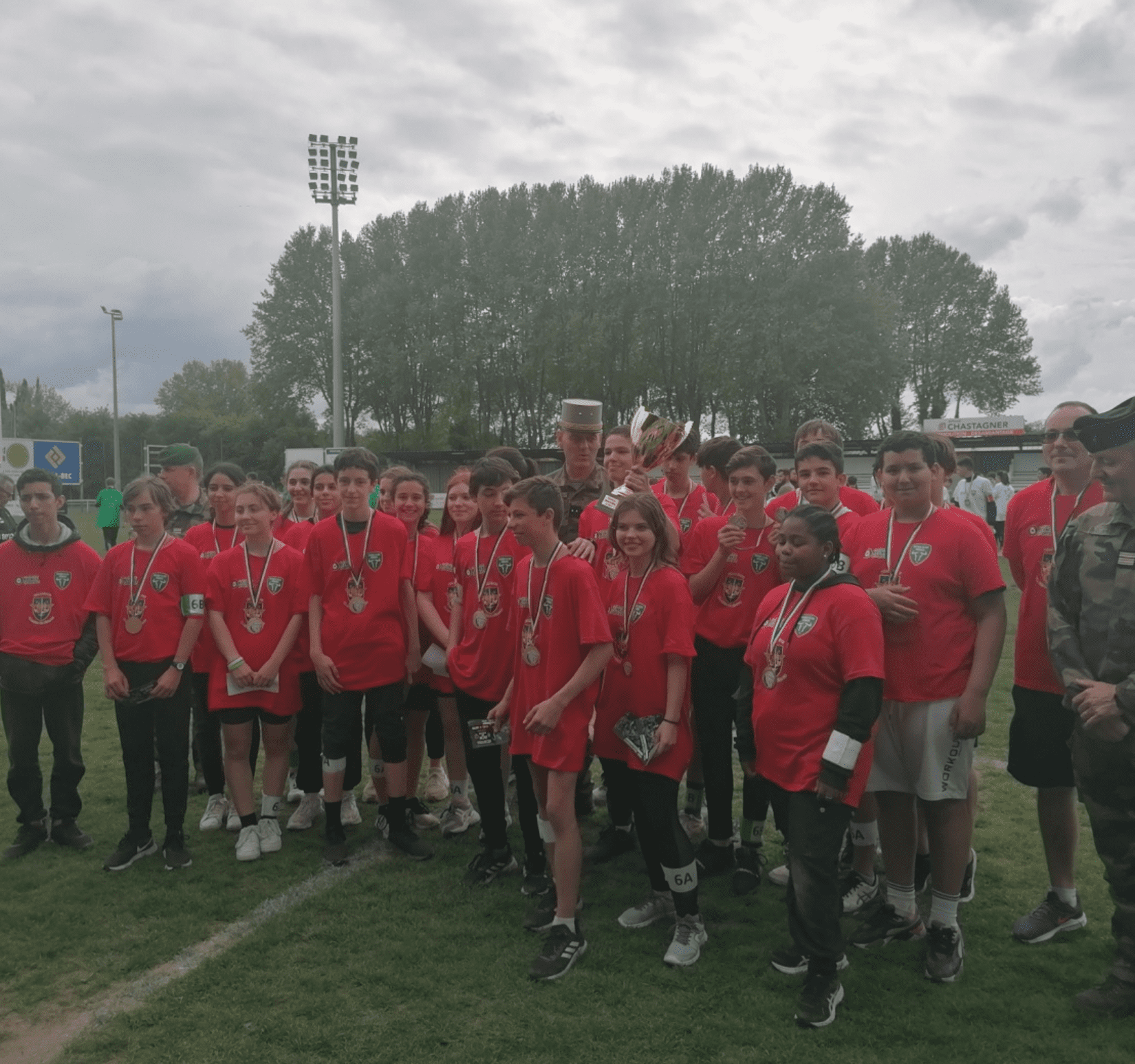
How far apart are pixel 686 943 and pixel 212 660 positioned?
3351 mm

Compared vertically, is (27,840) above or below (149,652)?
below

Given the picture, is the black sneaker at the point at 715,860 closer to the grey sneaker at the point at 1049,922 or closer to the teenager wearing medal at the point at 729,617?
the teenager wearing medal at the point at 729,617

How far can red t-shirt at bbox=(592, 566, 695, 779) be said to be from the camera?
3.86m

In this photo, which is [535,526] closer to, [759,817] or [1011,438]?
[759,817]

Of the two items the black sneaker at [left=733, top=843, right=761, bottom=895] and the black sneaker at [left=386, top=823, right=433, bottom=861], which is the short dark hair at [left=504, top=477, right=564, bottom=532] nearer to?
the black sneaker at [left=733, top=843, right=761, bottom=895]

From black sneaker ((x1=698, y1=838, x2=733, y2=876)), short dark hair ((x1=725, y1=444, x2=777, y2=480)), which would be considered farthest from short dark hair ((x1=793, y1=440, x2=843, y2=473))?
black sneaker ((x1=698, y1=838, x2=733, y2=876))

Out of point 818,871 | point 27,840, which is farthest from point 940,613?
point 27,840

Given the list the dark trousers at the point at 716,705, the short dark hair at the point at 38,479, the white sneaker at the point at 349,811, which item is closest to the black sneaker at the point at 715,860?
the dark trousers at the point at 716,705

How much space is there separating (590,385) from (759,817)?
39077mm

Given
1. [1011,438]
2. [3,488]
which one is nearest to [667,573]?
[3,488]

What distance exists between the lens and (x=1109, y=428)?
3369mm

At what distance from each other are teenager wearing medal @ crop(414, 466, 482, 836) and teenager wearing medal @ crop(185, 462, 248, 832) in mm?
1241

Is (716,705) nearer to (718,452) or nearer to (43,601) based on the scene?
(718,452)

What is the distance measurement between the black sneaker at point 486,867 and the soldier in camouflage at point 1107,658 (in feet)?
8.94
